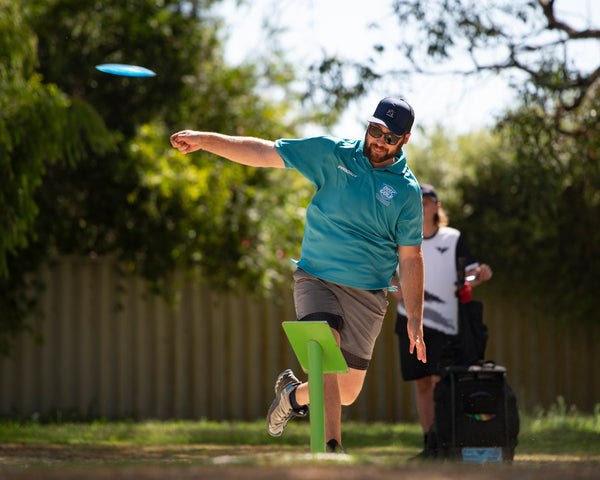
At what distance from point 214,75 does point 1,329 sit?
3899mm

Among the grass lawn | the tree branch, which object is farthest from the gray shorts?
the tree branch

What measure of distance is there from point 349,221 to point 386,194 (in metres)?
0.23

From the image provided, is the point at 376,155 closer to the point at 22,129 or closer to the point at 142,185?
the point at 22,129

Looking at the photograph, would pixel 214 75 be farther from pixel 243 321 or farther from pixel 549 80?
pixel 549 80

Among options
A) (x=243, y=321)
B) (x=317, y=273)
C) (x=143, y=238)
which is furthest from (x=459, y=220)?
(x=317, y=273)

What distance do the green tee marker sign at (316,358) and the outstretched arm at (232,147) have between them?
0.97 meters

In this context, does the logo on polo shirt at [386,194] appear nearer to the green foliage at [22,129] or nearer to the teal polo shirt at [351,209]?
the teal polo shirt at [351,209]

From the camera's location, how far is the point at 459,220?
10.0 m

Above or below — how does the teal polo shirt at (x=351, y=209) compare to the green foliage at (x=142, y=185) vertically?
below

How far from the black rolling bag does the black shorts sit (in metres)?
0.49

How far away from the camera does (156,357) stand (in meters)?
9.08

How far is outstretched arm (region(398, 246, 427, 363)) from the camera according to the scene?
4.13 metres

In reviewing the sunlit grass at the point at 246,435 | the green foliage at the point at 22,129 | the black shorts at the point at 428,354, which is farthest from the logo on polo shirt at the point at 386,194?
the green foliage at the point at 22,129

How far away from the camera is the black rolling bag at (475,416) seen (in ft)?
16.1
